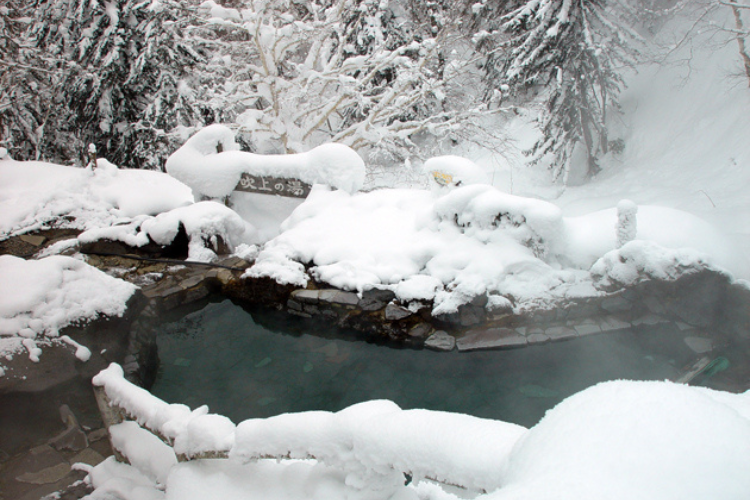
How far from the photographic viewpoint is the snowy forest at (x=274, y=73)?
840 cm

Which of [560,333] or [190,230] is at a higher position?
[560,333]

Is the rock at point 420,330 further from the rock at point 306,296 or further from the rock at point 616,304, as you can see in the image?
the rock at point 616,304

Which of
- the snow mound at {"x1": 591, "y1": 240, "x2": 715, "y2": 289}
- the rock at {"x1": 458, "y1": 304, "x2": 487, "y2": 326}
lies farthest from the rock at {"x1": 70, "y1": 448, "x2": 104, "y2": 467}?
the snow mound at {"x1": 591, "y1": 240, "x2": 715, "y2": 289}

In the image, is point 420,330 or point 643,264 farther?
point 420,330

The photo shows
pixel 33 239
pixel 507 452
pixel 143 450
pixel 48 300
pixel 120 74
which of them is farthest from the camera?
pixel 120 74

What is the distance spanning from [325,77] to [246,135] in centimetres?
348

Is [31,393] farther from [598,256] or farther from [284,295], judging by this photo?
[598,256]

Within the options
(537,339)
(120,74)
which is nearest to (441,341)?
(537,339)

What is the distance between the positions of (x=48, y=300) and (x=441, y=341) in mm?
4268

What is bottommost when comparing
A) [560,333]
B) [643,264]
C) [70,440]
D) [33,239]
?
[33,239]

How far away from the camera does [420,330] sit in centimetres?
446

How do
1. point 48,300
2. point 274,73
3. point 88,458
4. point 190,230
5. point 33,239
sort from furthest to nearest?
point 274,73, point 33,239, point 190,230, point 48,300, point 88,458

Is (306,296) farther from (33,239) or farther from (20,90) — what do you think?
(20,90)

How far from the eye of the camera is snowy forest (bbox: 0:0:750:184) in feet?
27.6
